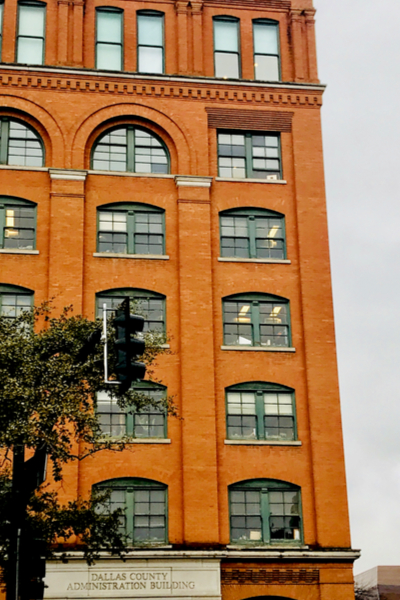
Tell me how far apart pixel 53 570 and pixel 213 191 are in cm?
1599

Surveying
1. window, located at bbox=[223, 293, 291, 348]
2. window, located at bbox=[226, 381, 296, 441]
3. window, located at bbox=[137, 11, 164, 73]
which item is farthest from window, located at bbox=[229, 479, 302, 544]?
window, located at bbox=[137, 11, 164, 73]

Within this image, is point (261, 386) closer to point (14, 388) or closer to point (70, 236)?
point (70, 236)

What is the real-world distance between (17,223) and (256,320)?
10.1 meters

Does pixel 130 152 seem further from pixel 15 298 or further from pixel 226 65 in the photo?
pixel 15 298

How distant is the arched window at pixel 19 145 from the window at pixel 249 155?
7.50 meters

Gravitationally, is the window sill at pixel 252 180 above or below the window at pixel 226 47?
below

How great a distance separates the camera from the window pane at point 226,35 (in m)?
40.5

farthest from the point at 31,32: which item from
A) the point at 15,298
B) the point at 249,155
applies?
the point at 15,298

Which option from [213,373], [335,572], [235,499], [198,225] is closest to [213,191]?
[198,225]

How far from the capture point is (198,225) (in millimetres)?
36906

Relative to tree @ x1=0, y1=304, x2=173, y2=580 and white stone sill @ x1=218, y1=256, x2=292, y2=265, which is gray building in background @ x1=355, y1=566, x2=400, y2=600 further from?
tree @ x1=0, y1=304, x2=173, y2=580

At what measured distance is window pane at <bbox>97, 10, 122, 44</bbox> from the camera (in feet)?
130

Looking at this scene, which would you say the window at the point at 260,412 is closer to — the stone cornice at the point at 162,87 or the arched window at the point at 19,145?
the arched window at the point at 19,145

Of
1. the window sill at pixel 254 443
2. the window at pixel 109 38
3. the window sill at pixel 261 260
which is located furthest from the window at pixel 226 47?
the window sill at pixel 254 443
